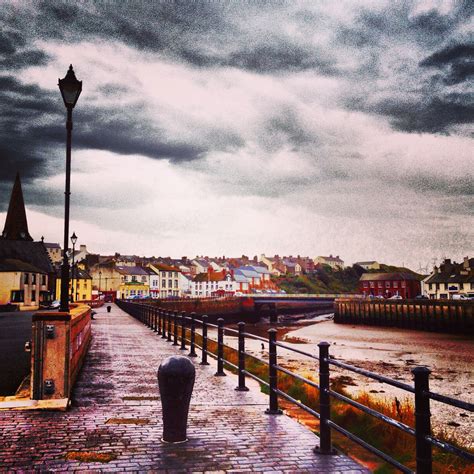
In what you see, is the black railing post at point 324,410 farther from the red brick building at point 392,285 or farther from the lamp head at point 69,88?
the red brick building at point 392,285

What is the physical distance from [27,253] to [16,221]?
17.0 metres

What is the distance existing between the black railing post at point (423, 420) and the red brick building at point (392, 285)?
125880mm

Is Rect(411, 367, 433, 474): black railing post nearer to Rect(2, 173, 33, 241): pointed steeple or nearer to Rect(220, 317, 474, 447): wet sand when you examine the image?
Rect(220, 317, 474, 447): wet sand

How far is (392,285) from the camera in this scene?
130 meters

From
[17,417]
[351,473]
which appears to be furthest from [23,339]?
[351,473]

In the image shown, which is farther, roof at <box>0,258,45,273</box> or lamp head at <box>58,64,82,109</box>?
roof at <box>0,258,45,273</box>

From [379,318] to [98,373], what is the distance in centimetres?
6378

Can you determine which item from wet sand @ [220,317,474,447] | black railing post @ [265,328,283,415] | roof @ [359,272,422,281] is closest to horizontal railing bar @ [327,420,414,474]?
black railing post @ [265,328,283,415]

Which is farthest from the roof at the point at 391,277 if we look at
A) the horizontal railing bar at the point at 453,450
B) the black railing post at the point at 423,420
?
the horizontal railing bar at the point at 453,450

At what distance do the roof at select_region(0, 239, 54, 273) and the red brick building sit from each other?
78.3 metres

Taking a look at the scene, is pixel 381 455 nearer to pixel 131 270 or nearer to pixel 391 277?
pixel 131 270

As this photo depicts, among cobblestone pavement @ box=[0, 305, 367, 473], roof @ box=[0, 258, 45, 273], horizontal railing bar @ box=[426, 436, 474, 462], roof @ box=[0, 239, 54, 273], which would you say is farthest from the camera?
roof @ box=[0, 239, 54, 273]

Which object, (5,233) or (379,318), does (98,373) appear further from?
(5,233)

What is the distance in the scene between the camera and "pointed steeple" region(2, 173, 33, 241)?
91625mm
